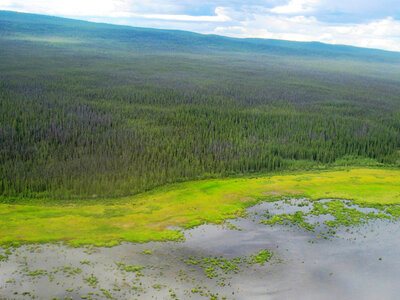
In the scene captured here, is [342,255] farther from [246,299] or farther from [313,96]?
[313,96]

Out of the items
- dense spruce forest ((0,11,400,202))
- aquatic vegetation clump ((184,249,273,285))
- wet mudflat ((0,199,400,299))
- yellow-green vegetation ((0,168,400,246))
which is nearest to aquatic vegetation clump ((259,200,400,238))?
wet mudflat ((0,199,400,299))

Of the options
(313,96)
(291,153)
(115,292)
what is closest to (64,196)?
(115,292)

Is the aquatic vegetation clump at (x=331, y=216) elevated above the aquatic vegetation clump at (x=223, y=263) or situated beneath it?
elevated above

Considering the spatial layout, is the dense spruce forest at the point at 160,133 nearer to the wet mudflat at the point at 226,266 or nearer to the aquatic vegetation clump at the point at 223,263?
the wet mudflat at the point at 226,266

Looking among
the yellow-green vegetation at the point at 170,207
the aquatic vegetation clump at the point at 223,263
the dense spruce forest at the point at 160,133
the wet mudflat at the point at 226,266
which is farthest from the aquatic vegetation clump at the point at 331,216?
the dense spruce forest at the point at 160,133

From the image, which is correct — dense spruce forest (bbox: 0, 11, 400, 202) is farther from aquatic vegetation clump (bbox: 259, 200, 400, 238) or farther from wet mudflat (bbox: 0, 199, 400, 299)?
aquatic vegetation clump (bbox: 259, 200, 400, 238)

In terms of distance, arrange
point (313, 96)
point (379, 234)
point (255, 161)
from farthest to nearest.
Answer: point (313, 96) → point (255, 161) → point (379, 234)
